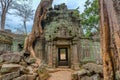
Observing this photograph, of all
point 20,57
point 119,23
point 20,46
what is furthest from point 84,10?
point 119,23

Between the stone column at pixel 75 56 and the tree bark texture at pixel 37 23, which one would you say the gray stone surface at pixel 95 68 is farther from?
the tree bark texture at pixel 37 23

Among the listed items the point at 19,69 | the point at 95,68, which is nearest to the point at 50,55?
the point at 19,69

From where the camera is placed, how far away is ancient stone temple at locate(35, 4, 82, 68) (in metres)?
10.7

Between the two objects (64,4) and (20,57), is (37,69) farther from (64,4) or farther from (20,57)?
(64,4)

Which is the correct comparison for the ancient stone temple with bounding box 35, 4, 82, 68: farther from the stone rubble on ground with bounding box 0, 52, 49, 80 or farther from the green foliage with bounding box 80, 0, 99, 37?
the stone rubble on ground with bounding box 0, 52, 49, 80

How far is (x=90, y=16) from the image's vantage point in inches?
400

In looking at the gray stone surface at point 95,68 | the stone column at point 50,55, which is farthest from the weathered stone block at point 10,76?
the stone column at point 50,55

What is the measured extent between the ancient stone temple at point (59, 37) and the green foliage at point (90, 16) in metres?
0.82

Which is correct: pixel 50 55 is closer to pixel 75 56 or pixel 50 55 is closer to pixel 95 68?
pixel 75 56

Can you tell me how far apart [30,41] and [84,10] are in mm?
3709

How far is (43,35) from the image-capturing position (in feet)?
36.2

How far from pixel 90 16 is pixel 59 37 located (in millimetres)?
2234

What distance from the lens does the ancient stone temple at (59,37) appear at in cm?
1066

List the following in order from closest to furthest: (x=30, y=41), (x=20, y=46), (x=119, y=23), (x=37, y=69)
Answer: (x=119, y=23), (x=37, y=69), (x=30, y=41), (x=20, y=46)
